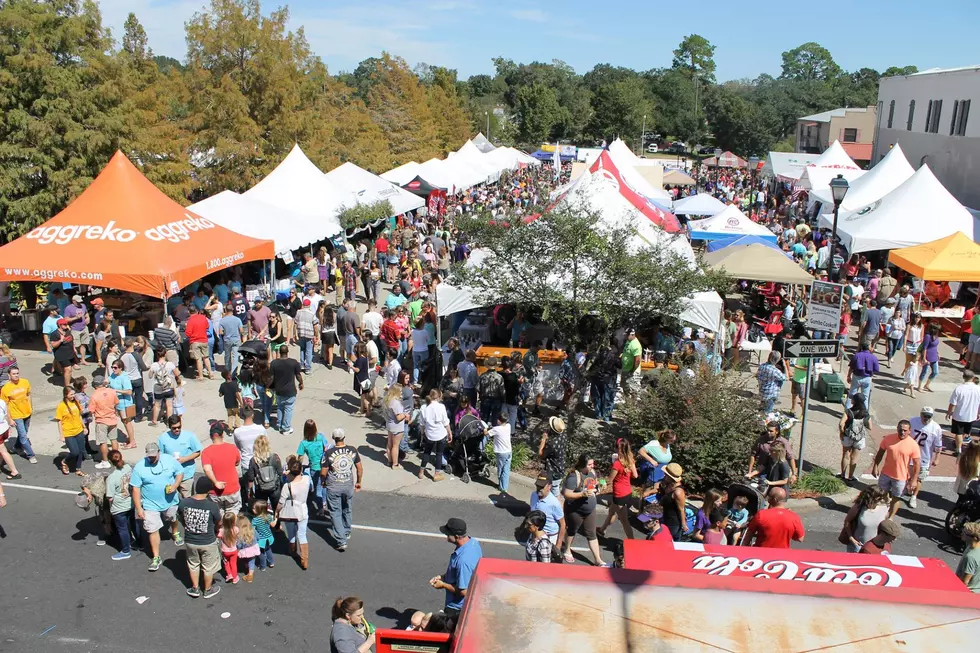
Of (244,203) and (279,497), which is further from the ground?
(244,203)

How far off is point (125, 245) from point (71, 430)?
5776mm

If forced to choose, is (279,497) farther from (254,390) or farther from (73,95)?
(73,95)

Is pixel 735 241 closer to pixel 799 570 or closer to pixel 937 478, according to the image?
pixel 937 478

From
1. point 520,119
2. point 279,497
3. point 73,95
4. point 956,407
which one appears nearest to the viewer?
point 279,497

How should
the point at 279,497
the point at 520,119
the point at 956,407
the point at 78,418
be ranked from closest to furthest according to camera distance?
the point at 279,497, the point at 78,418, the point at 956,407, the point at 520,119

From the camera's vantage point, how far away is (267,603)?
7457mm

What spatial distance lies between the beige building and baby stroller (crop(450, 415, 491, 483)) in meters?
59.6

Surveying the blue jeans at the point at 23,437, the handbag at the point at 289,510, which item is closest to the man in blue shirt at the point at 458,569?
the handbag at the point at 289,510

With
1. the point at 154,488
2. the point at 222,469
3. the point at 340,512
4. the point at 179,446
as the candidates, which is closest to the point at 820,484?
the point at 340,512

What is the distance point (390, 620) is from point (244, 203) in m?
14.1

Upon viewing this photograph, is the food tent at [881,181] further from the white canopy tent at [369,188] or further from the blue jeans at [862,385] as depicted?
the blue jeans at [862,385]

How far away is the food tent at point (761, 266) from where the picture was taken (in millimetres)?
16219

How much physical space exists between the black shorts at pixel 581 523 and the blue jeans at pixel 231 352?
7343 mm

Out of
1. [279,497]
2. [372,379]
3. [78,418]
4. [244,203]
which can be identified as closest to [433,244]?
[244,203]
